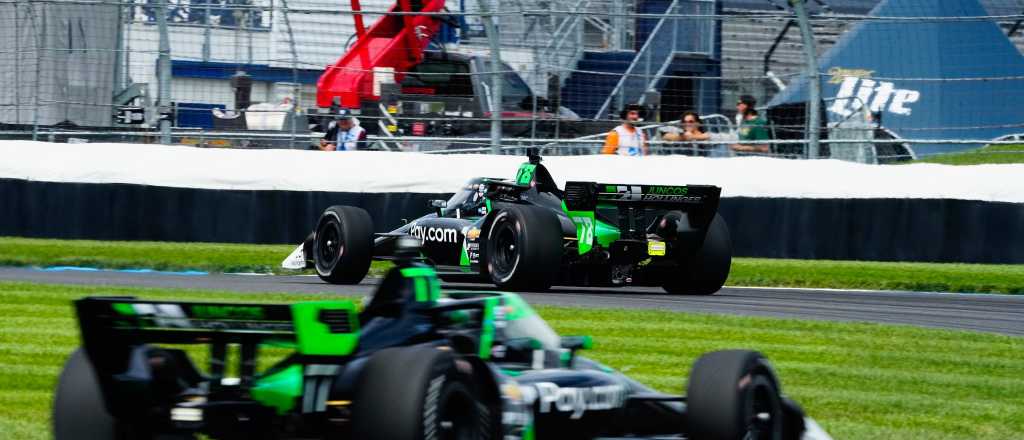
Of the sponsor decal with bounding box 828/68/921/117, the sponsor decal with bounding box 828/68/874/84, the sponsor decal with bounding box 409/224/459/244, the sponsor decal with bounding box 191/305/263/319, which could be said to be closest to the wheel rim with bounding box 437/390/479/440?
the sponsor decal with bounding box 191/305/263/319

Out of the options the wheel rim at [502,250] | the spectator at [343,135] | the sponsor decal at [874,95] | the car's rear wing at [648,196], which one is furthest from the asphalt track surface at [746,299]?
the sponsor decal at [874,95]

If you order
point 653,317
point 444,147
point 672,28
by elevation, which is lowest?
point 653,317

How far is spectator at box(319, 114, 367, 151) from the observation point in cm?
1895

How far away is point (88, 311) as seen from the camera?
4742 millimetres

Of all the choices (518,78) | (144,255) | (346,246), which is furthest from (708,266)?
→ (144,255)

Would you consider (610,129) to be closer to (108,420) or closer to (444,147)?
(444,147)

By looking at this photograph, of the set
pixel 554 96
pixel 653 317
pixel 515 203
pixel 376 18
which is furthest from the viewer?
pixel 376 18

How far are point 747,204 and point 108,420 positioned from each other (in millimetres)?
12307

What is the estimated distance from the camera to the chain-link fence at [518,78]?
→ 18078 millimetres

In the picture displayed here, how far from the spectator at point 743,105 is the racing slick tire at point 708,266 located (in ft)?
16.0

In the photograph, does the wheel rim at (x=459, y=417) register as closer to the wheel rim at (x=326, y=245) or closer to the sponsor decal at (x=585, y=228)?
the sponsor decal at (x=585, y=228)

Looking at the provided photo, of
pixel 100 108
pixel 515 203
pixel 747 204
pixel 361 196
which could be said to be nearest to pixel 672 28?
pixel 747 204

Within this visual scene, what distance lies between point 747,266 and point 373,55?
589cm

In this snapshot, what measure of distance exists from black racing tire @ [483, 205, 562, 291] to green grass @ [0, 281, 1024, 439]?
0.98 metres
